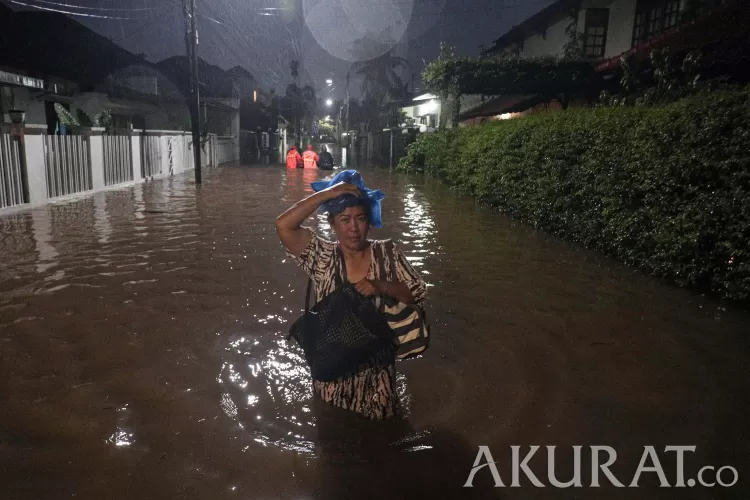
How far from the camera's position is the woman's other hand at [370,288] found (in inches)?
117

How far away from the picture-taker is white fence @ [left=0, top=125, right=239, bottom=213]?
11.2m

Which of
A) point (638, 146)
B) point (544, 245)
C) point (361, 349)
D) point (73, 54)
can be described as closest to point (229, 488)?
point (361, 349)

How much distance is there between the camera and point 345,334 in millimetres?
2984

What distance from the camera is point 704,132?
626 centimetres

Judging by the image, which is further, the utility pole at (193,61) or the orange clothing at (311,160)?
the orange clothing at (311,160)

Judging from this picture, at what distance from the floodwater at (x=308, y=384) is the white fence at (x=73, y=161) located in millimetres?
4121

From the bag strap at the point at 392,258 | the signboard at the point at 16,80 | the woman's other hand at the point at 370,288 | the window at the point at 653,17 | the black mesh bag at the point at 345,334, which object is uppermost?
the window at the point at 653,17

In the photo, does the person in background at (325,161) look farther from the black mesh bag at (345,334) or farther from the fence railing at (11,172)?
Result: the black mesh bag at (345,334)

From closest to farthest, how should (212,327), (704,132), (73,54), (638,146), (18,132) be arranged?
(212,327) < (704,132) < (638,146) < (18,132) < (73,54)

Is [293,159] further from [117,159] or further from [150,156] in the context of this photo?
[117,159]

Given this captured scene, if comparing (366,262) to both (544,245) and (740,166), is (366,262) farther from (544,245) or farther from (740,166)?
(544,245)

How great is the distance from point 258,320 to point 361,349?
105 inches

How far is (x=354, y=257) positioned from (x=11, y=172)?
11.0m

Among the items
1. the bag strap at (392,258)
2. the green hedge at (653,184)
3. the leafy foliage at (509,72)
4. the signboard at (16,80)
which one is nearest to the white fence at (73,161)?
the signboard at (16,80)
